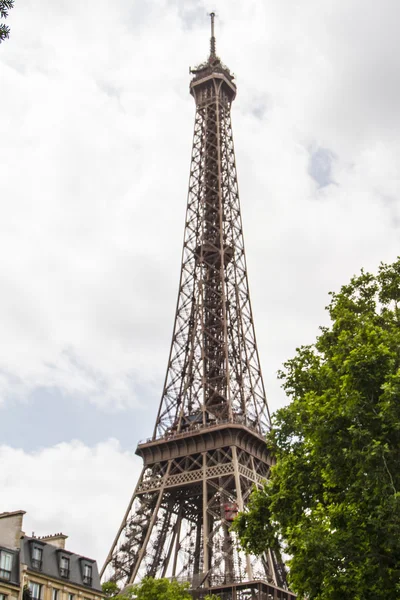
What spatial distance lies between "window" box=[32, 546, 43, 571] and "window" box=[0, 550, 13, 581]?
1766 millimetres

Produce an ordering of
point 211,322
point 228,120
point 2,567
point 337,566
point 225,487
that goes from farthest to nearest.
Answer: point 228,120
point 211,322
point 225,487
point 2,567
point 337,566

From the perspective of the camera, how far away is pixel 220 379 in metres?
69.4

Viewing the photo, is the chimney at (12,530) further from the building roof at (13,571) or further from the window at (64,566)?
the window at (64,566)

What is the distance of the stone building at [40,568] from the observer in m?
36.7

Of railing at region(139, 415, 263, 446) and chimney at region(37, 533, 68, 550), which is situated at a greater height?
railing at region(139, 415, 263, 446)

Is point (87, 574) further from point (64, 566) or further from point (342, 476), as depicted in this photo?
point (342, 476)

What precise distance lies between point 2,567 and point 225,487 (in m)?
25.8

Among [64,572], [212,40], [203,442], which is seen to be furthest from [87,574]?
[212,40]

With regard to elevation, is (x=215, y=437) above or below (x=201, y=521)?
above

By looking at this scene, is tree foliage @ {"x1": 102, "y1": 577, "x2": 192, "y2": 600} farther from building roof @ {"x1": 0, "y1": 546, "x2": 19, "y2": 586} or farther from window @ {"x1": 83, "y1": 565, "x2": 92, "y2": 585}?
building roof @ {"x1": 0, "y1": 546, "x2": 19, "y2": 586}

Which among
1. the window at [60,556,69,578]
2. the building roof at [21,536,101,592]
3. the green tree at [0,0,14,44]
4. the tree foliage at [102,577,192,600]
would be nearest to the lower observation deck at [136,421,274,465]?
the tree foliage at [102,577,192,600]

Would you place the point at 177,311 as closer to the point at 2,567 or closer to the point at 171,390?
the point at 171,390

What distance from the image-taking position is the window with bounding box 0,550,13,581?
36.4 m

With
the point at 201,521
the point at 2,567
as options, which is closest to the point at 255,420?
the point at 201,521
